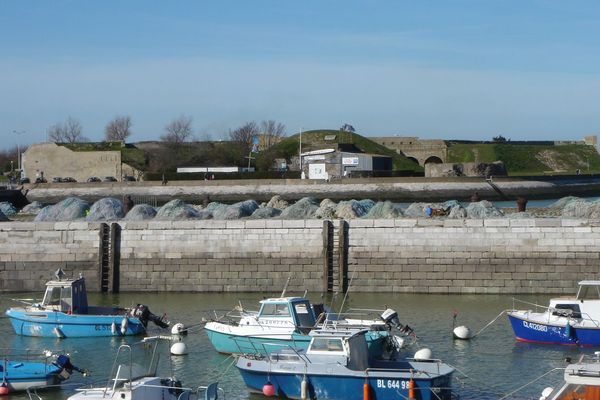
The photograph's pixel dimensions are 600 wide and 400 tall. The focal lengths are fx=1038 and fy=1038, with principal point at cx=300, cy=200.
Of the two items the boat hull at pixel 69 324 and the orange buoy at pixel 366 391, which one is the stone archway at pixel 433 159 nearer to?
the boat hull at pixel 69 324

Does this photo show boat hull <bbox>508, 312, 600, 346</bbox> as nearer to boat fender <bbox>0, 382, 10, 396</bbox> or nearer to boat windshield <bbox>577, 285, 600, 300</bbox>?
boat windshield <bbox>577, 285, 600, 300</bbox>

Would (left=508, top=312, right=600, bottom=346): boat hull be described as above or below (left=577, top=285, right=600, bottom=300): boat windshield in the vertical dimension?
below

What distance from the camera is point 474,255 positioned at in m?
37.2

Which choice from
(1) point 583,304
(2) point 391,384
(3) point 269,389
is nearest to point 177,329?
(3) point 269,389

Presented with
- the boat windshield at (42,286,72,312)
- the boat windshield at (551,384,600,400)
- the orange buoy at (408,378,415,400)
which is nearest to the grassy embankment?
the boat windshield at (42,286,72,312)

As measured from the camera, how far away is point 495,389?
2384 centimetres

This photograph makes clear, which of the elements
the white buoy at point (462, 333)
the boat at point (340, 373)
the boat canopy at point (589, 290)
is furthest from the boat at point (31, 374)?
the boat canopy at point (589, 290)

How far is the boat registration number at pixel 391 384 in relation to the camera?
21.5 meters

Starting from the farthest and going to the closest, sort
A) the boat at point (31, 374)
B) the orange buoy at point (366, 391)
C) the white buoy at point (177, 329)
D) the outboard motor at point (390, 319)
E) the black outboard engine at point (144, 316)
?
the black outboard engine at point (144, 316), the white buoy at point (177, 329), the outboard motor at point (390, 319), the boat at point (31, 374), the orange buoy at point (366, 391)

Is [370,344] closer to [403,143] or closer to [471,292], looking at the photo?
[471,292]

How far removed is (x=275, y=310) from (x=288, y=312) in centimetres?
43

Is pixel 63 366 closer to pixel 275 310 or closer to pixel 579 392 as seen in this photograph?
pixel 275 310

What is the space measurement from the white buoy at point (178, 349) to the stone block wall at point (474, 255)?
1078 cm

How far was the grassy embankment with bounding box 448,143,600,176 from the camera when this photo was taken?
138000 mm
